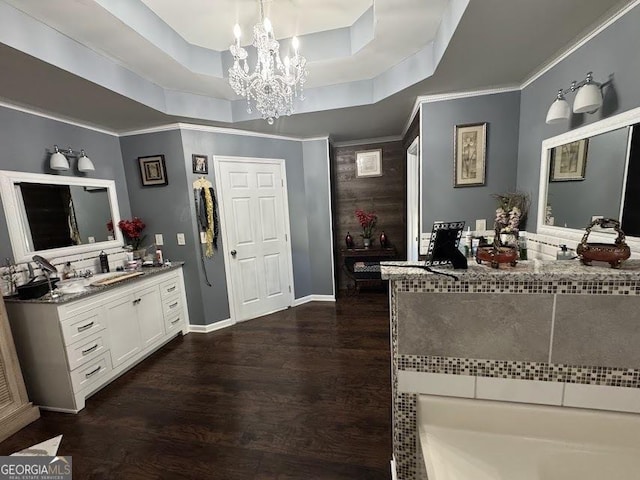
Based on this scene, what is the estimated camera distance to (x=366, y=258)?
164 inches

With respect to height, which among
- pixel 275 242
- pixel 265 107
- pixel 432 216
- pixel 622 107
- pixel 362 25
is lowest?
pixel 275 242

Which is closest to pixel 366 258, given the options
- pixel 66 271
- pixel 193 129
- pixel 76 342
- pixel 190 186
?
pixel 190 186

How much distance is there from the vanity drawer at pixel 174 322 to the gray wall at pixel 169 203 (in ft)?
0.42

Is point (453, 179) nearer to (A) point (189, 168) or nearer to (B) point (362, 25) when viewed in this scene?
(B) point (362, 25)

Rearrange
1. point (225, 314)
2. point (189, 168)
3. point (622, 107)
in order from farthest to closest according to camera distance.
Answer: point (225, 314) → point (189, 168) → point (622, 107)

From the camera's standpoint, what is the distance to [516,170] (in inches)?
92.4

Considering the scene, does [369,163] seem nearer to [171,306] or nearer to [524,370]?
[171,306]

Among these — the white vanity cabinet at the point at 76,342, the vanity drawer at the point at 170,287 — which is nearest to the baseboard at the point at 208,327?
the vanity drawer at the point at 170,287

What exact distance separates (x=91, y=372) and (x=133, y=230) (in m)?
1.49

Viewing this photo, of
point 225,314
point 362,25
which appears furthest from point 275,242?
point 362,25

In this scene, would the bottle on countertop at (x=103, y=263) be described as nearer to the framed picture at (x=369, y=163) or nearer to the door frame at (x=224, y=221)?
the door frame at (x=224, y=221)

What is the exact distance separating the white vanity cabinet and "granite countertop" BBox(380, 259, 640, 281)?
2.36 meters

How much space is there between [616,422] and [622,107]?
1437mm

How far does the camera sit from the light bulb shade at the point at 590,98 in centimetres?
137
